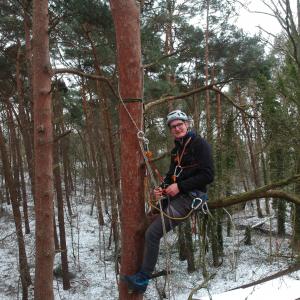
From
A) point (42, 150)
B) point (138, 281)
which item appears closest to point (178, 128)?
point (138, 281)

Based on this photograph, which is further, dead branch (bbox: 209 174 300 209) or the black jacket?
the black jacket

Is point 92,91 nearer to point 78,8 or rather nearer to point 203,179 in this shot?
point 78,8

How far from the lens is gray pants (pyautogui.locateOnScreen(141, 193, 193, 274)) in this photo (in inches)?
114

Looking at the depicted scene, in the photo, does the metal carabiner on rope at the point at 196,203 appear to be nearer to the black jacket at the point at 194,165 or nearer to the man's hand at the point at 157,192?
the black jacket at the point at 194,165

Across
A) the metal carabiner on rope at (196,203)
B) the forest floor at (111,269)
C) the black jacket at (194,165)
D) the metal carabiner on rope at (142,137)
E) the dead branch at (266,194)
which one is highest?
the metal carabiner on rope at (142,137)

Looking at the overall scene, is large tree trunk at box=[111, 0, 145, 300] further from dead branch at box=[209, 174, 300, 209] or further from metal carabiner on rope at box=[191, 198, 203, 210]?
dead branch at box=[209, 174, 300, 209]

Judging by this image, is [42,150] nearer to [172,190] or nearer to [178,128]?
[178,128]

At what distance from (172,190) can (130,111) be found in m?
0.70

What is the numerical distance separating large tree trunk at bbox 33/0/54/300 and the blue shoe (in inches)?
73.3

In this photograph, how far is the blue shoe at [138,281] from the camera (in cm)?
292

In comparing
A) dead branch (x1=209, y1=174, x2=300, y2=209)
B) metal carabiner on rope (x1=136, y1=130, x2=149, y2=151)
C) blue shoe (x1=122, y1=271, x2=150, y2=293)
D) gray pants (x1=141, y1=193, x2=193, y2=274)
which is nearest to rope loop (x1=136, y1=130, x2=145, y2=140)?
metal carabiner on rope (x1=136, y1=130, x2=149, y2=151)

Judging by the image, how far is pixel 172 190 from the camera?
117 inches

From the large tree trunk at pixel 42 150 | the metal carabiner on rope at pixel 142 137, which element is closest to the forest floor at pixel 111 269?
the large tree trunk at pixel 42 150

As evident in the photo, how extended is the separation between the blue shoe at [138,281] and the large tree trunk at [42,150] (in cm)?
186
